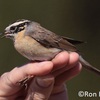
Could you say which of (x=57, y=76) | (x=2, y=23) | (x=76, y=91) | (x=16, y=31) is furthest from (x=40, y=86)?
(x=2, y=23)

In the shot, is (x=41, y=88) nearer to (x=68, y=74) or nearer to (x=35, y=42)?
(x=68, y=74)

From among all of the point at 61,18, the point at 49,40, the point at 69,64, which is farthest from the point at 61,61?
the point at 61,18

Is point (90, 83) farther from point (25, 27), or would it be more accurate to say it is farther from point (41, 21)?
point (25, 27)

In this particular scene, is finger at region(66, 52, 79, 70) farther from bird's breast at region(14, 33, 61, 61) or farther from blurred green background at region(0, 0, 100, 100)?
blurred green background at region(0, 0, 100, 100)

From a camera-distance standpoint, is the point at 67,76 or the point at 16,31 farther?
the point at 16,31

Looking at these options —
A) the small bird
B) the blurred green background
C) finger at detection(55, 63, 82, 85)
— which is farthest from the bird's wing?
the blurred green background
